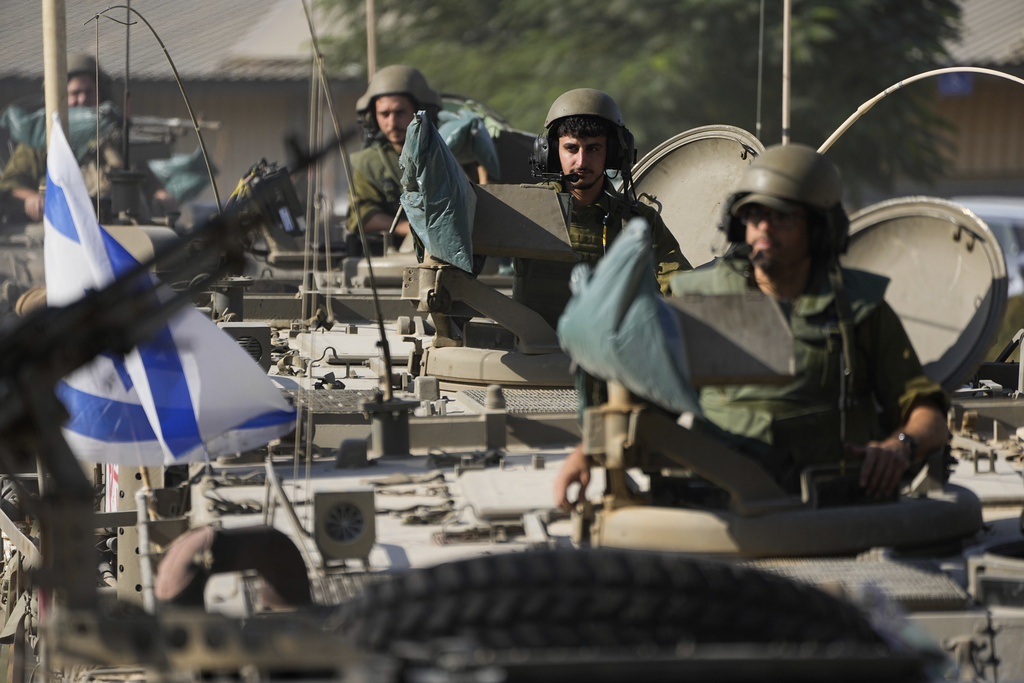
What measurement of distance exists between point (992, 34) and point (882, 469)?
92.6 ft

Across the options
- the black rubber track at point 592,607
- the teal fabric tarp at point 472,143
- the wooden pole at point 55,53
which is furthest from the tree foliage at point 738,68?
the black rubber track at point 592,607

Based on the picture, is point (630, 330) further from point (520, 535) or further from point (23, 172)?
point (23, 172)

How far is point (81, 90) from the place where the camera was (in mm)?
15133

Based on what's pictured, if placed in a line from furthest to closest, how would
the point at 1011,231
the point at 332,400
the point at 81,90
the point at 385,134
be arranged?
the point at 1011,231 → the point at 81,90 → the point at 385,134 → the point at 332,400

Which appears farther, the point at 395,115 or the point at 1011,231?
the point at 1011,231

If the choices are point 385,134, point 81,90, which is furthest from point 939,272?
point 81,90

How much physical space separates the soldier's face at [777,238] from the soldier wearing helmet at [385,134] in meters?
6.84

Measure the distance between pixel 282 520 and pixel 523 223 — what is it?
246cm

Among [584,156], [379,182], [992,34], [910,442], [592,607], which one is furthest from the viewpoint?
[992,34]

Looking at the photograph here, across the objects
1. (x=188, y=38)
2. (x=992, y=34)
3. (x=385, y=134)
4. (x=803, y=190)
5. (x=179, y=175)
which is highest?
(x=992, y=34)

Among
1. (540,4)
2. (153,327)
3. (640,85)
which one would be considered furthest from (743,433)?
(540,4)

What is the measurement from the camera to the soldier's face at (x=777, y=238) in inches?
167

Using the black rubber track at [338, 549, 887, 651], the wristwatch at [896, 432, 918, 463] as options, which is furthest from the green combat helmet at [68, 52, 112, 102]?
the black rubber track at [338, 549, 887, 651]

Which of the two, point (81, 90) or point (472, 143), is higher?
point (81, 90)
